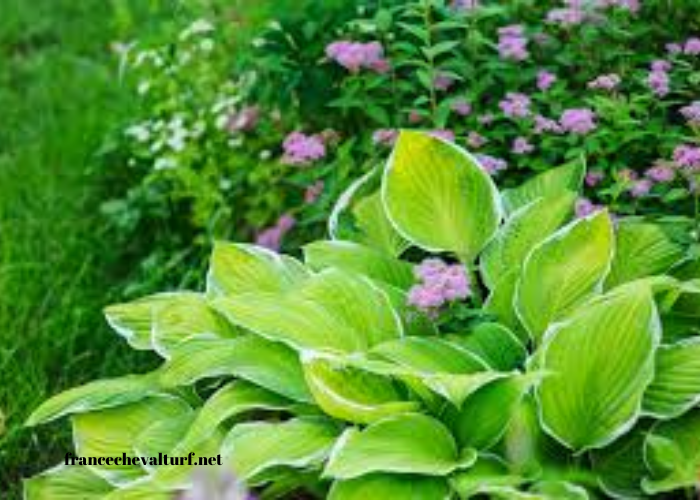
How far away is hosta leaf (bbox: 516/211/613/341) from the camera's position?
2.63 meters

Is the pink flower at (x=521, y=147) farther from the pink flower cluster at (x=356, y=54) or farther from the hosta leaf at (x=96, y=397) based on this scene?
the hosta leaf at (x=96, y=397)

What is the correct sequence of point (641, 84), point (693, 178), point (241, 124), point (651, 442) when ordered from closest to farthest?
point (651, 442) < point (693, 178) < point (641, 84) < point (241, 124)

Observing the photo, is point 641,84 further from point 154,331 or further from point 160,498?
point 160,498

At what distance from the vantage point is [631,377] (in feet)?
7.85

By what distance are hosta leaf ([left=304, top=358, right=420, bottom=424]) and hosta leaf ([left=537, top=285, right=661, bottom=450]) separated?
26 cm

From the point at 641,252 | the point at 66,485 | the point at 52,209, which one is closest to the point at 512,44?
the point at 641,252

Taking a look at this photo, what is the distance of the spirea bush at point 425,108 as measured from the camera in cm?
300

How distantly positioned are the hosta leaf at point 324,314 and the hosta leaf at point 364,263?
18cm

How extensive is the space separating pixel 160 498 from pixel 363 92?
1191 millimetres

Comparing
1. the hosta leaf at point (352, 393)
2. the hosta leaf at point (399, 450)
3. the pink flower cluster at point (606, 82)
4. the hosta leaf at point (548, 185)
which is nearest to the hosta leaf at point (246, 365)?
the hosta leaf at point (352, 393)

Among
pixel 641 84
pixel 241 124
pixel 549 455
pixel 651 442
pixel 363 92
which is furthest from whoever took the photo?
pixel 241 124

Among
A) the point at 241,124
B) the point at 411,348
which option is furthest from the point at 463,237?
the point at 241,124

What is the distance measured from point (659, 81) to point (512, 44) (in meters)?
0.35

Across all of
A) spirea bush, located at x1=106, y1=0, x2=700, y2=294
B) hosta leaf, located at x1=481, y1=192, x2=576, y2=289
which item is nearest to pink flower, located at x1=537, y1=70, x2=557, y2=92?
spirea bush, located at x1=106, y1=0, x2=700, y2=294
